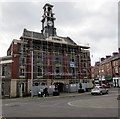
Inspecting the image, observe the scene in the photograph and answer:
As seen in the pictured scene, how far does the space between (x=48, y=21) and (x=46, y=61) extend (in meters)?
12.4

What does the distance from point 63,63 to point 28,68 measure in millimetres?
8760

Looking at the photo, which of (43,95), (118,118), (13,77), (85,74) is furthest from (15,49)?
(118,118)

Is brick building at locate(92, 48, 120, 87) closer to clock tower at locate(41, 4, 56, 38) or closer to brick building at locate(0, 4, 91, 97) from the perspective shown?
brick building at locate(0, 4, 91, 97)

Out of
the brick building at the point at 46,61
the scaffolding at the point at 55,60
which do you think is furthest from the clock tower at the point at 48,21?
the scaffolding at the point at 55,60

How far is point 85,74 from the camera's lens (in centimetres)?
3722

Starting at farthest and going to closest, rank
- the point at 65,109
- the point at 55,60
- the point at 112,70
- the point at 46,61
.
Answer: the point at 112,70 < the point at 55,60 < the point at 46,61 < the point at 65,109

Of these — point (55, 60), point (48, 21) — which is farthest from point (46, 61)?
point (48, 21)

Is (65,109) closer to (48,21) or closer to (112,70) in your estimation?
(48,21)

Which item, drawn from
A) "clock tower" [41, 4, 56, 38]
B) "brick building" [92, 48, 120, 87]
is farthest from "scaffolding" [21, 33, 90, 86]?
"brick building" [92, 48, 120, 87]

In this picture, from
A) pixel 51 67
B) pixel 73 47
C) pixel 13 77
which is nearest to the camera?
pixel 13 77

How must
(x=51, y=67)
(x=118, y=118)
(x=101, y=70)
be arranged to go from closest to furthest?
(x=118, y=118), (x=51, y=67), (x=101, y=70)

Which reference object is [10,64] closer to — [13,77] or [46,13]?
[13,77]

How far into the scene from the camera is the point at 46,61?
32062 millimetres

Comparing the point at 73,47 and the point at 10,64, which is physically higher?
the point at 73,47
